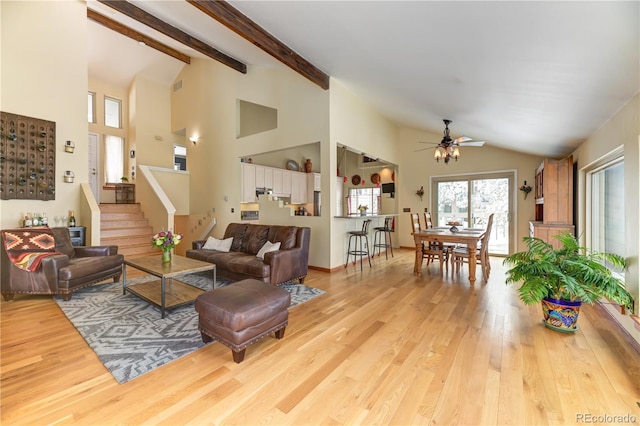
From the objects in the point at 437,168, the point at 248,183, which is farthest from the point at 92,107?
the point at 437,168

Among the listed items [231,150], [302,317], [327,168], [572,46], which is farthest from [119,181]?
[572,46]

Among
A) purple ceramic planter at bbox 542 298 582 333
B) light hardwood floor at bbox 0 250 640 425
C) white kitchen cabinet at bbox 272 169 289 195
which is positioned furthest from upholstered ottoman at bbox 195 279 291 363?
white kitchen cabinet at bbox 272 169 289 195

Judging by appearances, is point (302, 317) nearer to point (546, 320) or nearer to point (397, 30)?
point (546, 320)

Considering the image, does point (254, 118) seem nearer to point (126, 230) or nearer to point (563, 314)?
point (126, 230)

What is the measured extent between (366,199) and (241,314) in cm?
686

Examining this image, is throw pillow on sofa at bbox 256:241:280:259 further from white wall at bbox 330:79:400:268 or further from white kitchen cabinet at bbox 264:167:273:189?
white kitchen cabinet at bbox 264:167:273:189

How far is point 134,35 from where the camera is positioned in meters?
6.59

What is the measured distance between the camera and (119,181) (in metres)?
8.85

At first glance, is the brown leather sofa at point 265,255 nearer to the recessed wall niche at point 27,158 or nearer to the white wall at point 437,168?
the recessed wall niche at point 27,158

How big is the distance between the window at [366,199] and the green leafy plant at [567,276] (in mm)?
5478

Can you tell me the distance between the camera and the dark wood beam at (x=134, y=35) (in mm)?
5970

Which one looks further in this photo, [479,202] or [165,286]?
[479,202]

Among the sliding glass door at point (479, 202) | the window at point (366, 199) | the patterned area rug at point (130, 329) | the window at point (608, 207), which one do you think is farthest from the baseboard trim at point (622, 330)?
the window at point (366, 199)

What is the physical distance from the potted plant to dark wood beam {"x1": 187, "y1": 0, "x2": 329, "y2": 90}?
3.94 m
